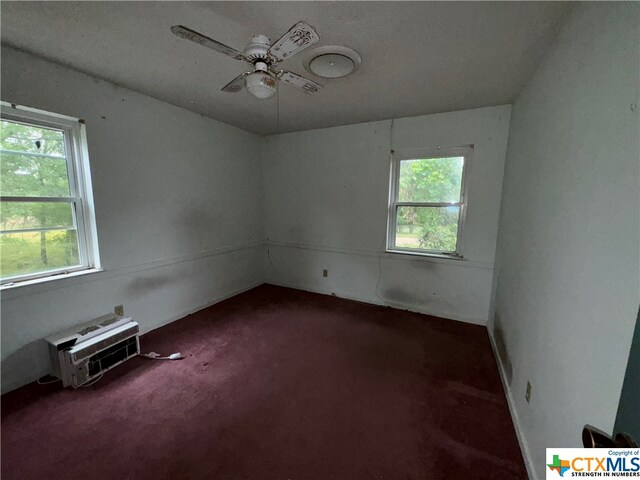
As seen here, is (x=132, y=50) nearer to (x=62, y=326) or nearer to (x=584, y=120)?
(x=62, y=326)

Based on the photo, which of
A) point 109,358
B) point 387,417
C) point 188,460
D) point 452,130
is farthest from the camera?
point 452,130

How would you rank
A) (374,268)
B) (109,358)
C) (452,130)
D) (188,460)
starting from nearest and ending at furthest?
(188,460)
(109,358)
(452,130)
(374,268)

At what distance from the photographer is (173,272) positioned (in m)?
3.02

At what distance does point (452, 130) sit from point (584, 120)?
2027 mm

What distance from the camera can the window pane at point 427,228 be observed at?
124 inches

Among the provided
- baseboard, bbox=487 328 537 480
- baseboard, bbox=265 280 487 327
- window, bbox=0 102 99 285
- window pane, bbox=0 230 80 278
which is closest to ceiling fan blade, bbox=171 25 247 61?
window, bbox=0 102 99 285

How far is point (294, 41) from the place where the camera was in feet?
4.17

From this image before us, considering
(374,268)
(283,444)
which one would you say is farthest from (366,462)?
Result: (374,268)

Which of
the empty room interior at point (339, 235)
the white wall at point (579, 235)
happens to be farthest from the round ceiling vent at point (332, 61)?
the white wall at point (579, 235)

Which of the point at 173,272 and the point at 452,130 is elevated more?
the point at 452,130

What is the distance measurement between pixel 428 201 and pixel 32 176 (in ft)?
12.3

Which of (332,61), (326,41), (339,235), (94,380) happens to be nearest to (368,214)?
(339,235)

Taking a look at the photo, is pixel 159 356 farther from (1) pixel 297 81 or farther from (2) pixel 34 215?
(1) pixel 297 81

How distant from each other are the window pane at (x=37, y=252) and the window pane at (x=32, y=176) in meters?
0.32
